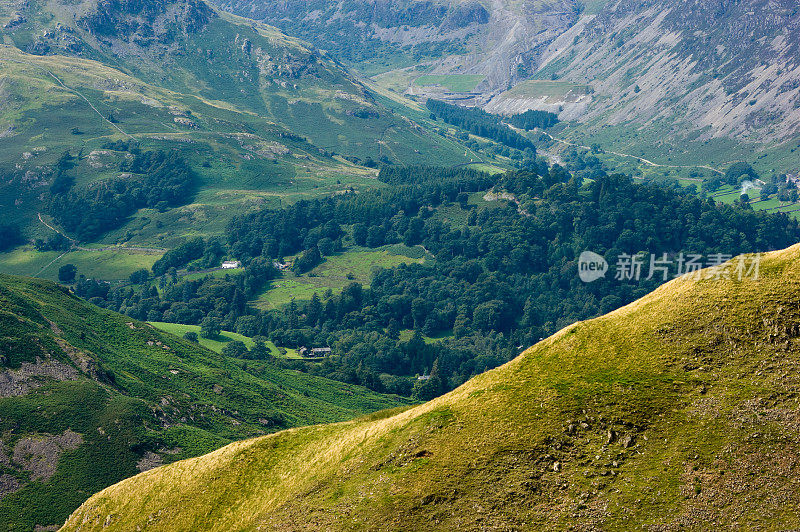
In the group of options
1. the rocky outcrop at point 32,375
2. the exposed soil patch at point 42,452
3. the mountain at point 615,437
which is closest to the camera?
the mountain at point 615,437

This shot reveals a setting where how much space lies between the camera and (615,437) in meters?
41.1

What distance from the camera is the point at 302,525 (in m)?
46.2

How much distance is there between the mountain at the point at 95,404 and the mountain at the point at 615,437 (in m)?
54.3

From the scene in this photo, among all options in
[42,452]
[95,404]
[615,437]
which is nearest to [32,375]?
[95,404]

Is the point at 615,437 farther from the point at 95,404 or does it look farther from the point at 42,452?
the point at 95,404

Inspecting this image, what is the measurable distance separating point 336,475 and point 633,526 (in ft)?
66.6

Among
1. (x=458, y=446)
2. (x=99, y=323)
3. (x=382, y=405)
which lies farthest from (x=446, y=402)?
(x=382, y=405)

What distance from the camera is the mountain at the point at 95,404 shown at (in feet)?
302

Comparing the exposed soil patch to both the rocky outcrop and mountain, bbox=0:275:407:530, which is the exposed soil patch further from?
the rocky outcrop

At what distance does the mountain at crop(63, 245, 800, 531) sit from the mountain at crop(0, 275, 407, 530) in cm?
5429

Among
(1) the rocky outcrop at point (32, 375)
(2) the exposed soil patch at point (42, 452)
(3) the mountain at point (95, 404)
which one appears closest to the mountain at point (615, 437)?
(3) the mountain at point (95, 404)

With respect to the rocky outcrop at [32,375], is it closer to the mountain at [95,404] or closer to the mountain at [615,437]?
the mountain at [95,404]

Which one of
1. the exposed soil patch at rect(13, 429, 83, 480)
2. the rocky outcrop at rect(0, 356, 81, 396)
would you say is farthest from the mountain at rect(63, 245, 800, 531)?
the rocky outcrop at rect(0, 356, 81, 396)

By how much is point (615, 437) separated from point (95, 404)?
8848 cm
